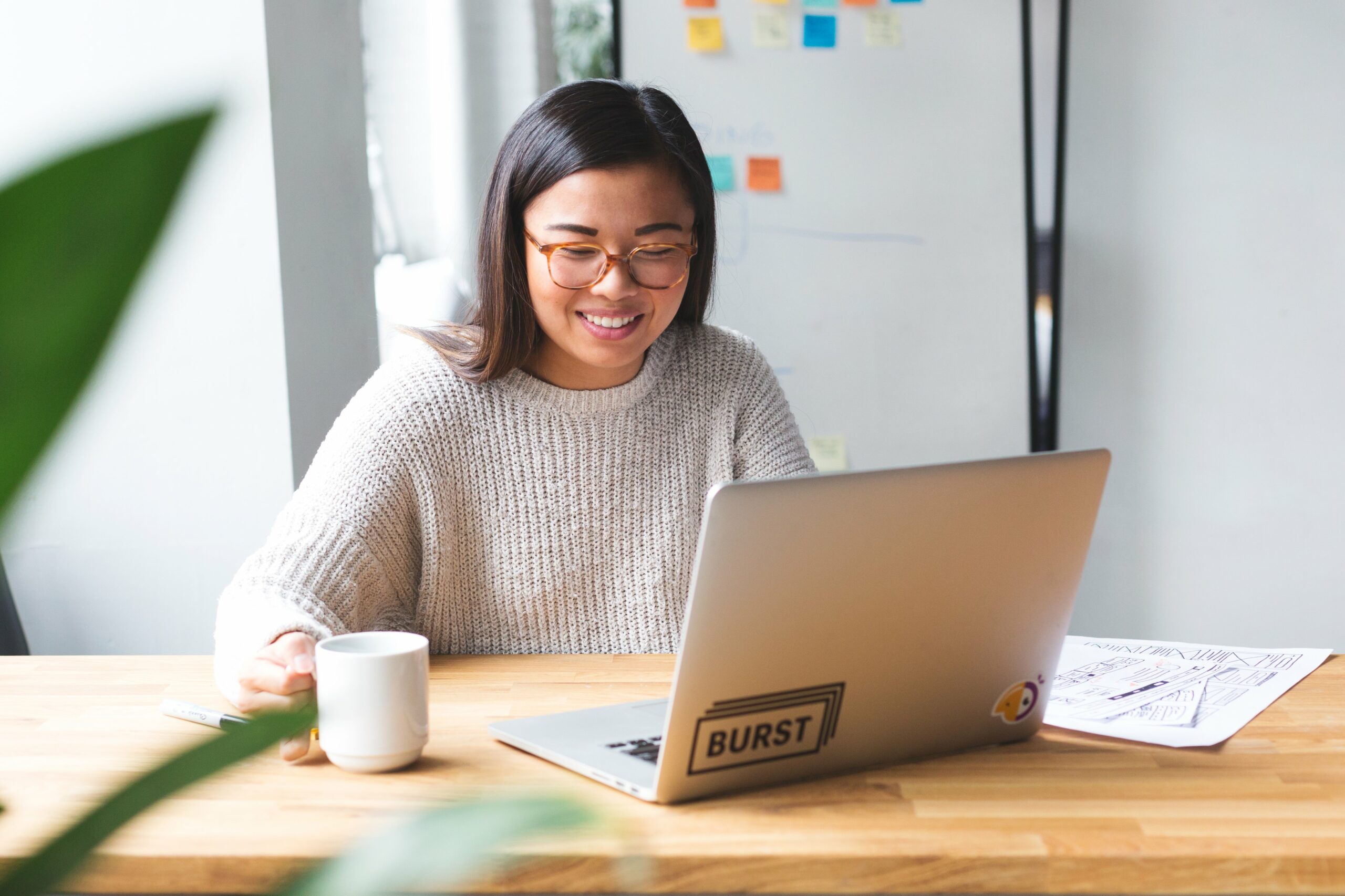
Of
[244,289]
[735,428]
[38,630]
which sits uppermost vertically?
[244,289]

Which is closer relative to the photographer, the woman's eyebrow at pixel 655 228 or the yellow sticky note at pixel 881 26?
the woman's eyebrow at pixel 655 228

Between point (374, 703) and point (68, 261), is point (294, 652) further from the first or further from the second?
point (68, 261)

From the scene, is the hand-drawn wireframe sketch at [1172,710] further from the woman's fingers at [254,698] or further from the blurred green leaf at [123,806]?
the blurred green leaf at [123,806]

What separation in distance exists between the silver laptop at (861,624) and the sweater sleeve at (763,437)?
0.67 meters

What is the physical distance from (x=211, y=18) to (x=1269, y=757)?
5.76ft

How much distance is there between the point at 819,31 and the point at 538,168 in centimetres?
127

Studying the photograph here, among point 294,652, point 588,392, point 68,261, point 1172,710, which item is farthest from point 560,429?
point 68,261

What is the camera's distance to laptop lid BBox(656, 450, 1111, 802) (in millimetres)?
700

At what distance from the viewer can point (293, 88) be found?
1.93 meters

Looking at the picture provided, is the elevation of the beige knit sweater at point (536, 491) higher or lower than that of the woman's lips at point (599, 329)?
lower

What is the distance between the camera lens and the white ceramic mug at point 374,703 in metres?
0.79

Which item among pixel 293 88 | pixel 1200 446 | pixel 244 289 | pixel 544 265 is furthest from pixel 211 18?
pixel 1200 446

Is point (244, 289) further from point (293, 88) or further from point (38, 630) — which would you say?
point (38, 630)

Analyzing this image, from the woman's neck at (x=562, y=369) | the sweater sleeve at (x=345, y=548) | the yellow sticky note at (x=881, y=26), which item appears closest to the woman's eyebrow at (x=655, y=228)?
the woman's neck at (x=562, y=369)
